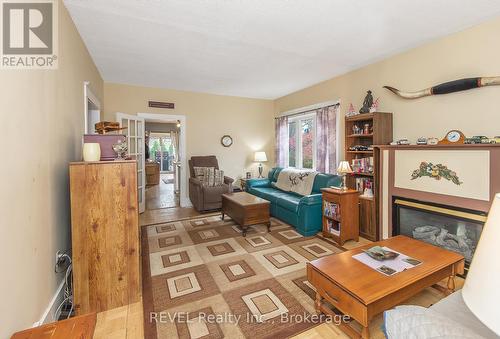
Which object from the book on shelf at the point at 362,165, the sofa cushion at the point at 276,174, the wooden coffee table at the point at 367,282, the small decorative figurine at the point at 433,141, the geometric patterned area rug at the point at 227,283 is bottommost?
the geometric patterned area rug at the point at 227,283

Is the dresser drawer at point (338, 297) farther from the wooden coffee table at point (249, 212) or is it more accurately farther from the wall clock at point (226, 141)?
the wall clock at point (226, 141)

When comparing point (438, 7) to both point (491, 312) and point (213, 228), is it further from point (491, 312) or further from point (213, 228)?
point (213, 228)

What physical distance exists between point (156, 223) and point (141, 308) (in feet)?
7.62

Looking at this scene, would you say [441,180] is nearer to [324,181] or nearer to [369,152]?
[369,152]

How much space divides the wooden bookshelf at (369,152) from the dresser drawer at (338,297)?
1870mm

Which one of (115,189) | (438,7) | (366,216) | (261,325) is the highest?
(438,7)

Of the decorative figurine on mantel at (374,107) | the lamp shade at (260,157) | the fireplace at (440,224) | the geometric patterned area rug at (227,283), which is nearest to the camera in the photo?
the geometric patterned area rug at (227,283)

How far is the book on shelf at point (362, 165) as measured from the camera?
344 cm

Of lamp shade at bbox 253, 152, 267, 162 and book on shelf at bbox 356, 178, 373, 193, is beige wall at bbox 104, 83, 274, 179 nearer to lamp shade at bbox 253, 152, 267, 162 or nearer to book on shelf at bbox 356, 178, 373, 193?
lamp shade at bbox 253, 152, 267, 162

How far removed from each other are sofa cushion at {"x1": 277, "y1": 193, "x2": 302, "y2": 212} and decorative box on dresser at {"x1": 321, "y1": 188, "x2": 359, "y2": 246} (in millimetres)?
505

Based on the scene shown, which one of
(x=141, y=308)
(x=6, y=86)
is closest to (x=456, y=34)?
(x=6, y=86)

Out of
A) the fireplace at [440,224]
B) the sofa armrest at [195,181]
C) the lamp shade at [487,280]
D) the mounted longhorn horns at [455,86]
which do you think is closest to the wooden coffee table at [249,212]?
the sofa armrest at [195,181]

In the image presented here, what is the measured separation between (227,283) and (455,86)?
3177 mm

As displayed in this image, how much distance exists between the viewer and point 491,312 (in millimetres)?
534
